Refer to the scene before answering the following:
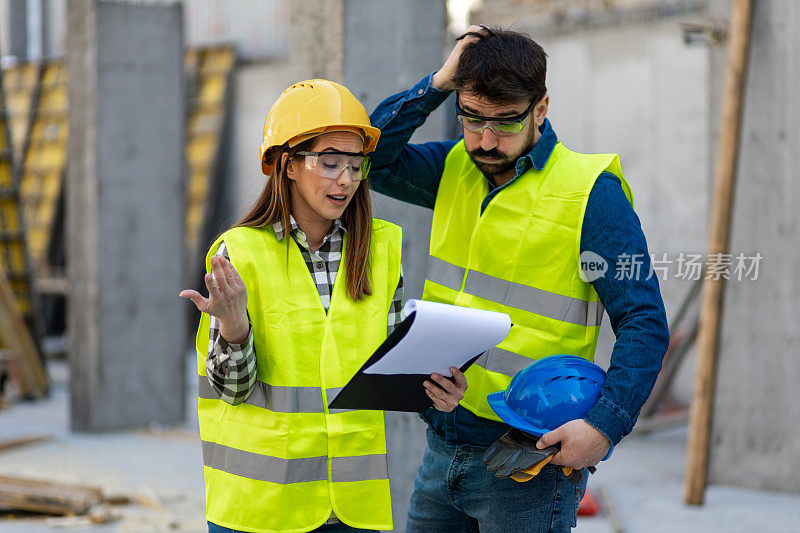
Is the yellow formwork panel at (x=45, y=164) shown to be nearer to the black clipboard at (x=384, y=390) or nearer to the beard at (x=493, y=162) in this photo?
the beard at (x=493, y=162)

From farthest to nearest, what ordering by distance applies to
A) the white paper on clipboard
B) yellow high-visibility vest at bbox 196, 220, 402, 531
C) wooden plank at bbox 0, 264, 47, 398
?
wooden plank at bbox 0, 264, 47, 398 < yellow high-visibility vest at bbox 196, 220, 402, 531 < the white paper on clipboard

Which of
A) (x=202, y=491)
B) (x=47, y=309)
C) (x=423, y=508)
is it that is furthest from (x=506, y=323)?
(x=47, y=309)

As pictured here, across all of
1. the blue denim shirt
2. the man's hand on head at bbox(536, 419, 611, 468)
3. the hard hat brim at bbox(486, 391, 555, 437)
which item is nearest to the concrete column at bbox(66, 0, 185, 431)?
the blue denim shirt

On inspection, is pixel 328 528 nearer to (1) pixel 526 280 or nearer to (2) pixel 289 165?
(1) pixel 526 280

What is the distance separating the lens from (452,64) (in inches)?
99.6

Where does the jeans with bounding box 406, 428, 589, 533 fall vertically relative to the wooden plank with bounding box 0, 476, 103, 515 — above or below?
above

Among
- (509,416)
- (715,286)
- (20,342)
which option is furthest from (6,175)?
(509,416)

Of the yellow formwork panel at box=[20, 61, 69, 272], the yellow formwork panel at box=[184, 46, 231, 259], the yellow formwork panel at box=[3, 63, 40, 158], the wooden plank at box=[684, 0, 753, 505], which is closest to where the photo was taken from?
the wooden plank at box=[684, 0, 753, 505]

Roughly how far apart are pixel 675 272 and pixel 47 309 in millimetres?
8747

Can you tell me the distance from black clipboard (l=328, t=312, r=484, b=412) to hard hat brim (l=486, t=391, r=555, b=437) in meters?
0.14

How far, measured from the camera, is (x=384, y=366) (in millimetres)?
2131

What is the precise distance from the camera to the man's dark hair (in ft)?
7.70

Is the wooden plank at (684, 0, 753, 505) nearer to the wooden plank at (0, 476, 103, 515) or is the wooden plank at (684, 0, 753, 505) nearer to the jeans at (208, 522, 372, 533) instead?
the wooden plank at (0, 476, 103, 515)

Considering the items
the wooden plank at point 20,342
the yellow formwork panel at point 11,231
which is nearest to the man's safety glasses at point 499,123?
the wooden plank at point 20,342
